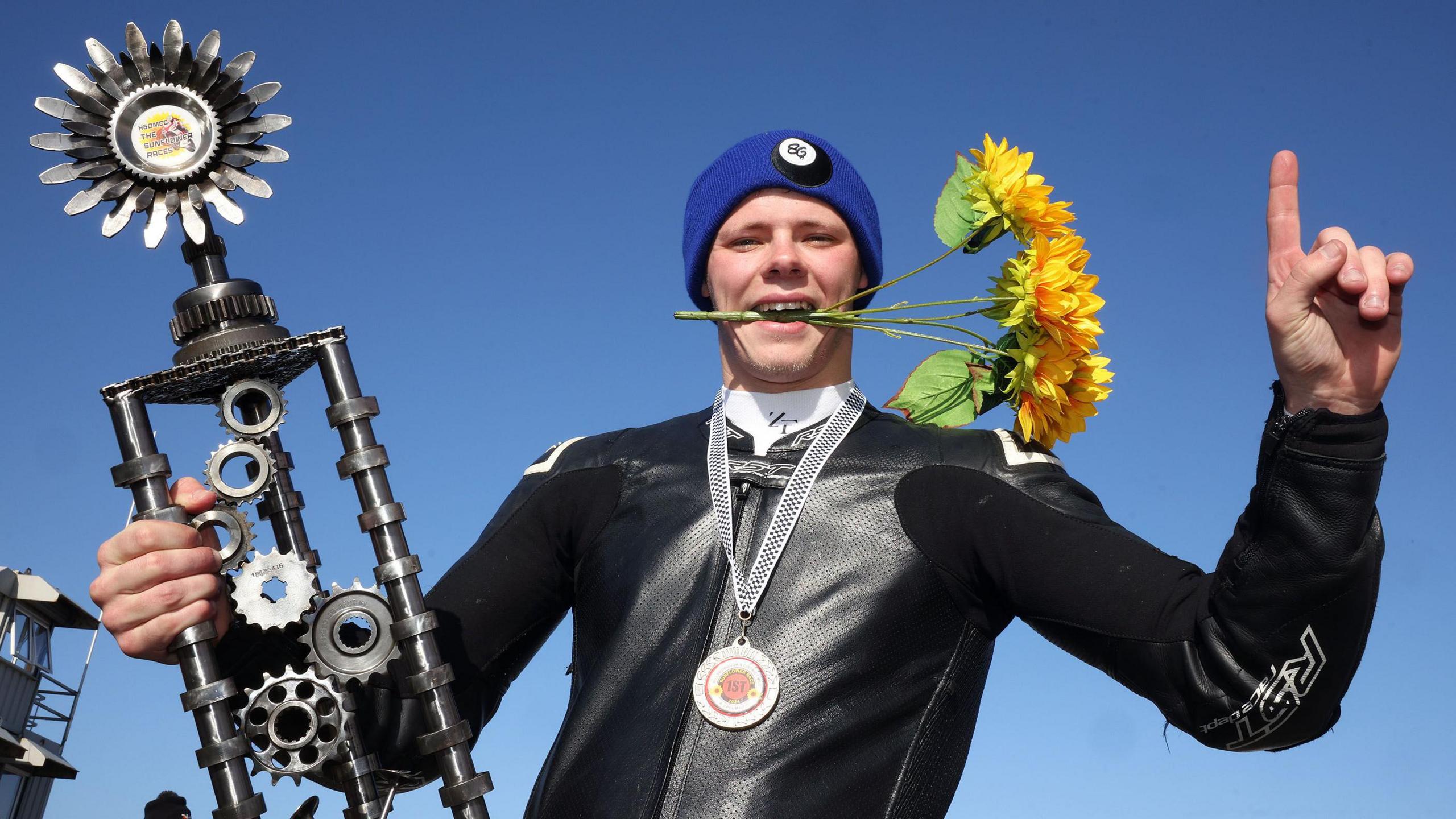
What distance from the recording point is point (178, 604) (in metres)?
3.81

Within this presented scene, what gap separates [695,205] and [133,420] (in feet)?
7.18

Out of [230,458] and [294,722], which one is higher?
[230,458]

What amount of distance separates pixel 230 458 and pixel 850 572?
1912mm

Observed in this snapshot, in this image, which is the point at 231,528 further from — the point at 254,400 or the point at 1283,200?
the point at 1283,200

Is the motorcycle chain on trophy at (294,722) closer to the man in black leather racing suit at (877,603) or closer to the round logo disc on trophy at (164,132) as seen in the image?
the man in black leather racing suit at (877,603)

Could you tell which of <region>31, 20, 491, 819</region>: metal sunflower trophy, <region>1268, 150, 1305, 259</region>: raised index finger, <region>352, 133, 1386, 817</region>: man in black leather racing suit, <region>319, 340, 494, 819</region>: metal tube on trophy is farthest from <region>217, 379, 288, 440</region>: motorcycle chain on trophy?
<region>1268, 150, 1305, 259</region>: raised index finger

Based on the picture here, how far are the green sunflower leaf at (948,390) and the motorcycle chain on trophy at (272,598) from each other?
2.16 meters

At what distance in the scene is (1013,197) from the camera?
4695 mm

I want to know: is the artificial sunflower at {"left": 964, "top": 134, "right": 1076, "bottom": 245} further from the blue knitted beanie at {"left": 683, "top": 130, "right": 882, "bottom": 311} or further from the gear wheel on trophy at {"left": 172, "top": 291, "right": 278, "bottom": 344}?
the gear wheel on trophy at {"left": 172, "top": 291, "right": 278, "bottom": 344}

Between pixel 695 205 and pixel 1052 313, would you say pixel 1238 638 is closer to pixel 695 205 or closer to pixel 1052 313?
pixel 1052 313

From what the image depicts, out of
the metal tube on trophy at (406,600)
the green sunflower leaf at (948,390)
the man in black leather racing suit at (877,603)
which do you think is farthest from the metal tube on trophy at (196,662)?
the green sunflower leaf at (948,390)

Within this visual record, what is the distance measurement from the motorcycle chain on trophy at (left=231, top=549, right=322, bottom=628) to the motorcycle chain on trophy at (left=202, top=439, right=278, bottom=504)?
0.19 m

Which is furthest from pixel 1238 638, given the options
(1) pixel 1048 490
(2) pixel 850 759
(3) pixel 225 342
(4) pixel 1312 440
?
(3) pixel 225 342

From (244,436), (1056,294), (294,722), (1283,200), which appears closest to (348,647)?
(294,722)
